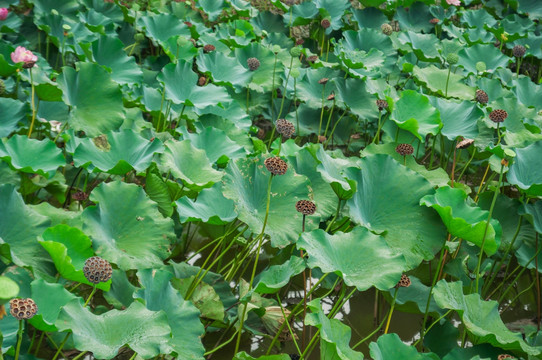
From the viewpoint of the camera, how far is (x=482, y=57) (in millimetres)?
3447

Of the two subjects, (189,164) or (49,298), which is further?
(189,164)

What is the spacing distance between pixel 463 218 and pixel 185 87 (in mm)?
1363

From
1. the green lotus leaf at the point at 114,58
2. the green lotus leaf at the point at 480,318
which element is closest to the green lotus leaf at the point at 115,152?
the green lotus leaf at the point at 114,58

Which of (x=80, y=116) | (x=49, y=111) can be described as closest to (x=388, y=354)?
(x=80, y=116)

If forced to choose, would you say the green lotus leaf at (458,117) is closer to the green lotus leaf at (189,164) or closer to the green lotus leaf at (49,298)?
the green lotus leaf at (189,164)

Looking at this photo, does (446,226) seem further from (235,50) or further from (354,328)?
(235,50)

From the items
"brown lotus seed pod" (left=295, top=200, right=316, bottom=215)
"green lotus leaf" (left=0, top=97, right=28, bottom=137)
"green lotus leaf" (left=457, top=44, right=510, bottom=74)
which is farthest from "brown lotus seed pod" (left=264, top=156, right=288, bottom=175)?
"green lotus leaf" (left=457, top=44, right=510, bottom=74)

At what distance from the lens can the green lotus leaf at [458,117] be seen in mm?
2562

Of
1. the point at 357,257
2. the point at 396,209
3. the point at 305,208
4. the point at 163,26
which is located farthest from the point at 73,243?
the point at 163,26

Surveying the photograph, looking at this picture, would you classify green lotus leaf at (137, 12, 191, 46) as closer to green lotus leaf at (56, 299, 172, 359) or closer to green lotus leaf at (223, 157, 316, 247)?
green lotus leaf at (223, 157, 316, 247)

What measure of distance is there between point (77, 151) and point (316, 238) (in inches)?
36.1

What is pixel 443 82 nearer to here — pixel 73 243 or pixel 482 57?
pixel 482 57

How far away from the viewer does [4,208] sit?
5.74 ft

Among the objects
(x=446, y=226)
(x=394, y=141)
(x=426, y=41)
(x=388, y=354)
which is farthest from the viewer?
Answer: (x=426, y=41)
